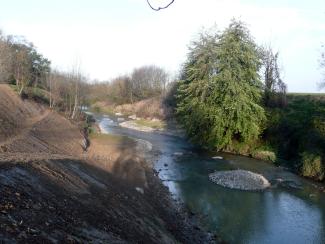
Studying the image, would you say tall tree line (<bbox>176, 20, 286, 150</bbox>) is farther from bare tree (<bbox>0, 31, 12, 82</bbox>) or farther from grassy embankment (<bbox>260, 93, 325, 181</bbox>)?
bare tree (<bbox>0, 31, 12, 82</bbox>)

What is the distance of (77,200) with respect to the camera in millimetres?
16672

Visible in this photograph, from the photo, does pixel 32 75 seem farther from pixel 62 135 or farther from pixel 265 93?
pixel 265 93

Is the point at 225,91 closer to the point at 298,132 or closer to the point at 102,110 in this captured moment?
the point at 298,132

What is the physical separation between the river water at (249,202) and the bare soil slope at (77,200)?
173 cm

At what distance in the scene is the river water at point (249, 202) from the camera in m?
21.0

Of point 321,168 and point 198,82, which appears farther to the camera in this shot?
point 198,82

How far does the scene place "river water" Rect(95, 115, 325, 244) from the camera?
68.9ft

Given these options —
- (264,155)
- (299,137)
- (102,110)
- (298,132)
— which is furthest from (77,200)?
(102,110)

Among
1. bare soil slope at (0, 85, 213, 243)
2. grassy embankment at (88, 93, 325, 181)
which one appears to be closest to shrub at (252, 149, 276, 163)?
grassy embankment at (88, 93, 325, 181)

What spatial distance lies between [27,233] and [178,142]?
4215cm

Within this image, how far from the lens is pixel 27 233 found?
11016mm

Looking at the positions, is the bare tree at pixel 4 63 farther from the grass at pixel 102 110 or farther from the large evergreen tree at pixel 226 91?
the grass at pixel 102 110

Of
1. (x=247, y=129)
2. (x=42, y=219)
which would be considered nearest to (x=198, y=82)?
(x=247, y=129)

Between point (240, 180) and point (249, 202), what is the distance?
15.0 feet
